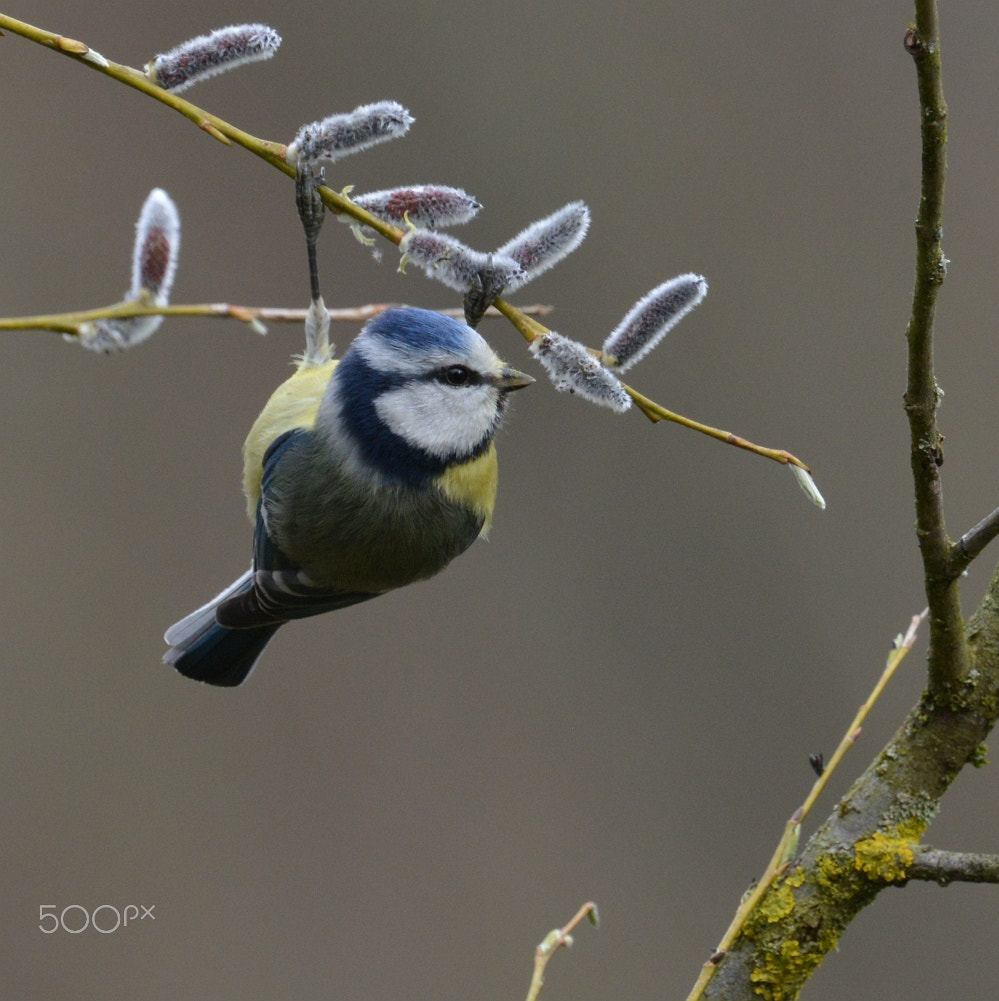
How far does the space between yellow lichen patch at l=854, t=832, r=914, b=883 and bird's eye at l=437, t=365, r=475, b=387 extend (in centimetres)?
59

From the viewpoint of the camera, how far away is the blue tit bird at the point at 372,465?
A: 3.98 feet

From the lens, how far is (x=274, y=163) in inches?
33.9

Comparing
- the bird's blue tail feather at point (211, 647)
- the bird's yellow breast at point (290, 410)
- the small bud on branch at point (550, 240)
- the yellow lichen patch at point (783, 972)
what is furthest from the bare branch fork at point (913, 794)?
the bird's blue tail feather at point (211, 647)

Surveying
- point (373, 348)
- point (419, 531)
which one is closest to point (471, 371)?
point (373, 348)

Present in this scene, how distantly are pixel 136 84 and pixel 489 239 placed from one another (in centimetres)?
143

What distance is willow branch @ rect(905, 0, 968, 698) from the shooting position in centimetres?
72

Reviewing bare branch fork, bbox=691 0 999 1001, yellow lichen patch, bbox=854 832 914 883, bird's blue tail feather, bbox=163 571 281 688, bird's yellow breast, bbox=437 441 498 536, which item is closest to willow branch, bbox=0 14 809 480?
bare branch fork, bbox=691 0 999 1001

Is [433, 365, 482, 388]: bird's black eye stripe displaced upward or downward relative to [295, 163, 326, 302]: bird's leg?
downward

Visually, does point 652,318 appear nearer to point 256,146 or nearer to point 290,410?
point 256,146

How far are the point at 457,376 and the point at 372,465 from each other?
0.17 metres

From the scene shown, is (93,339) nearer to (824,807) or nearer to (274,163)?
(274,163)

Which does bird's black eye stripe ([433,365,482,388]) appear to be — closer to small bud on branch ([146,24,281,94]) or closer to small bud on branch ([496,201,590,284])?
small bud on branch ([496,201,590,284])

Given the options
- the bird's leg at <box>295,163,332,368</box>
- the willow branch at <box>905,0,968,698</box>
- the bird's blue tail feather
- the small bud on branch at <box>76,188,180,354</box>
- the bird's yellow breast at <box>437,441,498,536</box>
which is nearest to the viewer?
the small bud on branch at <box>76,188,180,354</box>

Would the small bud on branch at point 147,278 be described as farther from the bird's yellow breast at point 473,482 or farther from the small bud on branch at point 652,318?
the bird's yellow breast at point 473,482
